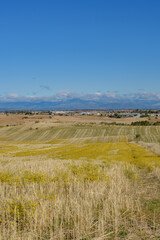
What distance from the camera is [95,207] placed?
11.8m

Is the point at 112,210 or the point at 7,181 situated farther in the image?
the point at 7,181

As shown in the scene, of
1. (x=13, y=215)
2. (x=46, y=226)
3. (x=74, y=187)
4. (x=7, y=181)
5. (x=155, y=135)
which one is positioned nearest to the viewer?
(x=46, y=226)

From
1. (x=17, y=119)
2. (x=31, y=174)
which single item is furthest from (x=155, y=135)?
(x=17, y=119)

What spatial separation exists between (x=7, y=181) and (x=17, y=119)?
520 feet

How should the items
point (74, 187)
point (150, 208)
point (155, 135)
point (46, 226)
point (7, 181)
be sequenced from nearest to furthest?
point (46, 226) → point (150, 208) → point (74, 187) → point (7, 181) → point (155, 135)

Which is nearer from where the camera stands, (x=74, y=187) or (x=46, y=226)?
(x=46, y=226)

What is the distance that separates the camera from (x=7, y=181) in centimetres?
1539

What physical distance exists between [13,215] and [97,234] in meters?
4.07

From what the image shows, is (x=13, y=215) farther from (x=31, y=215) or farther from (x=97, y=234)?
(x=97, y=234)

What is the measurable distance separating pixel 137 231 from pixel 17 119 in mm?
166542

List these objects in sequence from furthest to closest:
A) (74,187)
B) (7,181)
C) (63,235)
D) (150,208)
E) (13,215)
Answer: (7,181), (74,187), (150,208), (13,215), (63,235)

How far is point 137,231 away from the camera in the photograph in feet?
29.8

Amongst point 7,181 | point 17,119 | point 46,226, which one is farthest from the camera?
point 17,119

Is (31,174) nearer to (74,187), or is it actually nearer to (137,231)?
(74,187)
